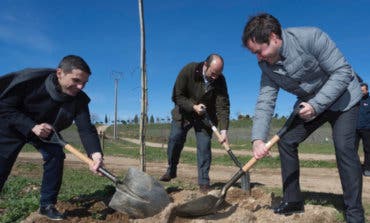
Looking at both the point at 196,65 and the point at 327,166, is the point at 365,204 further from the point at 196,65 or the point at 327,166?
the point at 327,166

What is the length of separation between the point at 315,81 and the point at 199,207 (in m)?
1.62

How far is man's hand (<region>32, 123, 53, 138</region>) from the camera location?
4.49 meters

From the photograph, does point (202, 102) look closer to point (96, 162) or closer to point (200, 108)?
point (200, 108)

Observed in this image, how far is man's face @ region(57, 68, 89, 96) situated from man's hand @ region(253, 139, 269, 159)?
1.75m

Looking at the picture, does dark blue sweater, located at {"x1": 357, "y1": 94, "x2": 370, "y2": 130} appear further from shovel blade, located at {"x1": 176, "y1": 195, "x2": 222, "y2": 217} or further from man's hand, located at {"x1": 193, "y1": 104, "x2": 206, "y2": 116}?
shovel blade, located at {"x1": 176, "y1": 195, "x2": 222, "y2": 217}

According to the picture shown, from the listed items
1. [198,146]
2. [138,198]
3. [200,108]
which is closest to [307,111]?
[138,198]

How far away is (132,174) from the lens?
4.50m

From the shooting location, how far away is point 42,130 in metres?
4.52

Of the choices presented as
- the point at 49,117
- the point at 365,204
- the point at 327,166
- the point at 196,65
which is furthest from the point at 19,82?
the point at 327,166

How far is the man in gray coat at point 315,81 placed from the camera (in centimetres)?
415

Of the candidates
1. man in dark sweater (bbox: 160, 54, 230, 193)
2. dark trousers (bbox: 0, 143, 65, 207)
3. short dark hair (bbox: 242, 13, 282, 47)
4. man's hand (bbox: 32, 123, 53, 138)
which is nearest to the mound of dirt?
dark trousers (bbox: 0, 143, 65, 207)

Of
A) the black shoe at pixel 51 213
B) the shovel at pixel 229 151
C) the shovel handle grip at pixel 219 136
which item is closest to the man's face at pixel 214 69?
the shovel at pixel 229 151

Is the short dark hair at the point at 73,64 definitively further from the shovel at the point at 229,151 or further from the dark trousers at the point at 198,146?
the dark trousers at the point at 198,146

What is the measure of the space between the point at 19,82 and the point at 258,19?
7.76 feet
